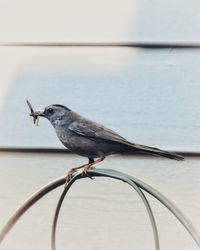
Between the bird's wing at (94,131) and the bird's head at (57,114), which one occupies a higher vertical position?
the bird's head at (57,114)

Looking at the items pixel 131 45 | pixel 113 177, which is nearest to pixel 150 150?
pixel 113 177

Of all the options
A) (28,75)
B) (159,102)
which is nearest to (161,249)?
(159,102)

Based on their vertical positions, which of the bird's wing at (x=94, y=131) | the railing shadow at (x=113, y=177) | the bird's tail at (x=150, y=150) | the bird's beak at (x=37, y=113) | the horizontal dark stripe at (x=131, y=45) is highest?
the horizontal dark stripe at (x=131, y=45)

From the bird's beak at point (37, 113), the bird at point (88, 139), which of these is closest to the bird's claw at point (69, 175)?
the bird at point (88, 139)

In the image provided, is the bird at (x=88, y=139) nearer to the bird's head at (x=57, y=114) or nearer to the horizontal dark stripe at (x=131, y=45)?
the bird's head at (x=57, y=114)

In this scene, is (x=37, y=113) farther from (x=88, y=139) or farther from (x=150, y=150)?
(x=150, y=150)

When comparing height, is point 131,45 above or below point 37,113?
above

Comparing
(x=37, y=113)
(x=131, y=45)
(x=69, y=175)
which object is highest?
(x=131, y=45)

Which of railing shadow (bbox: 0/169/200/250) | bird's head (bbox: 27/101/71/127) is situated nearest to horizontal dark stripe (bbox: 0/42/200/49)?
bird's head (bbox: 27/101/71/127)
